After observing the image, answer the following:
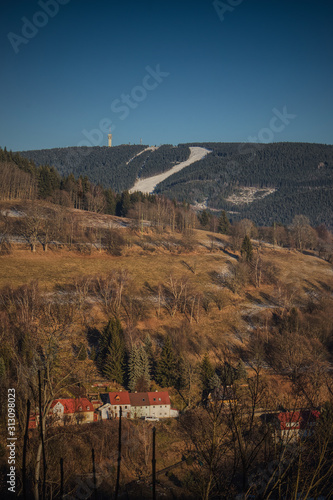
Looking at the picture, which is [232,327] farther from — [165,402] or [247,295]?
[165,402]

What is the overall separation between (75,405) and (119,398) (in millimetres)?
4608

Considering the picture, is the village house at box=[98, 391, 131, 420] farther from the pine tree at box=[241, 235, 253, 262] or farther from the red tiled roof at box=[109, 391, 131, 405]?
the pine tree at box=[241, 235, 253, 262]

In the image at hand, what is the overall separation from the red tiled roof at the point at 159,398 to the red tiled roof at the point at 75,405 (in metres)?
5.87

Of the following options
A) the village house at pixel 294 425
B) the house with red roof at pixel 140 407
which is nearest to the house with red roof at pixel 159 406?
the house with red roof at pixel 140 407

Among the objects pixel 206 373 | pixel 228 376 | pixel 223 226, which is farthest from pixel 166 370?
pixel 223 226

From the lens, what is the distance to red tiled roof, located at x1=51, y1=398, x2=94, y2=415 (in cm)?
2959

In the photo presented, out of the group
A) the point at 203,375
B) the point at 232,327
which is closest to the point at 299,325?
the point at 232,327

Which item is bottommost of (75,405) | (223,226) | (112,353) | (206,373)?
(75,405)

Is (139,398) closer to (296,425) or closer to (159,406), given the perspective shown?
(159,406)

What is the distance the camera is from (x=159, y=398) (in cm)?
3450

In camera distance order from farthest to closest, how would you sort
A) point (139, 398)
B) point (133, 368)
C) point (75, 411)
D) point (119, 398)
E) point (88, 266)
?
point (88, 266), point (133, 368), point (139, 398), point (119, 398), point (75, 411)

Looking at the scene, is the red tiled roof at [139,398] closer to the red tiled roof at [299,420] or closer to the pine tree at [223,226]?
the red tiled roof at [299,420]

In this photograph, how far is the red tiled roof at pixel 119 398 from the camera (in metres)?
32.8

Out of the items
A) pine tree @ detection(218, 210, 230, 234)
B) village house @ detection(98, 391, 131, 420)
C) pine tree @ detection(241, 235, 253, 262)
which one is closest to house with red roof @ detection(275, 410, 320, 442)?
village house @ detection(98, 391, 131, 420)
